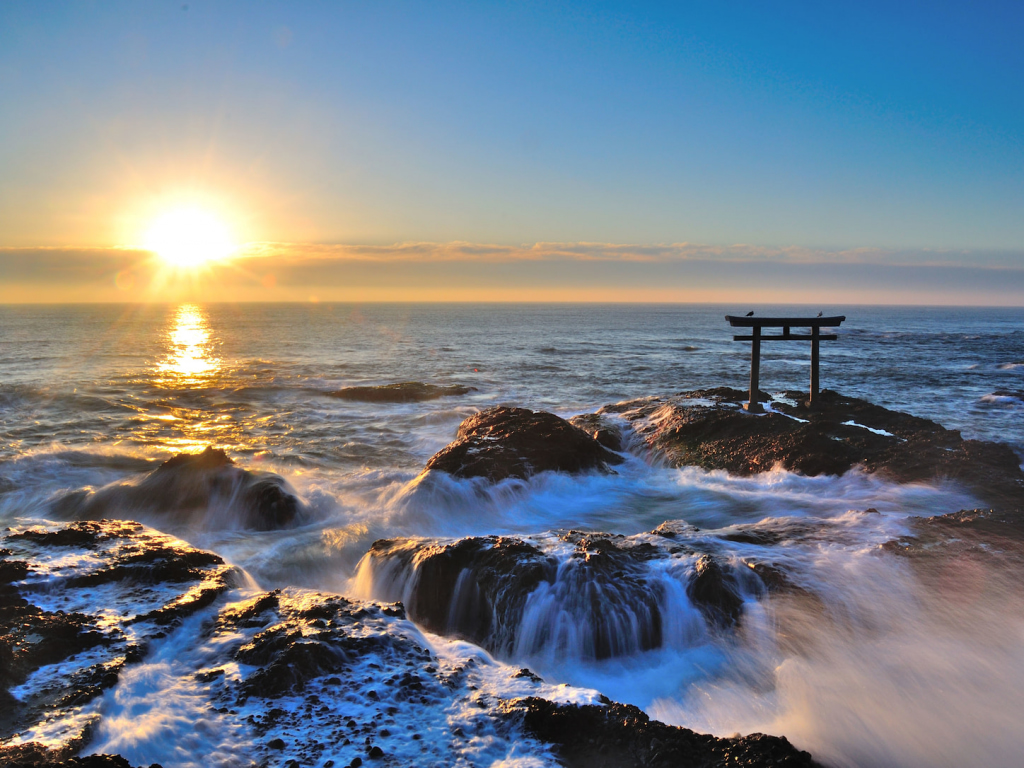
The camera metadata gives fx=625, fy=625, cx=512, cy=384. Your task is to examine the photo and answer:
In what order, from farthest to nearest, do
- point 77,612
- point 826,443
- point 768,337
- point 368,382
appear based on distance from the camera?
point 368,382 < point 768,337 < point 826,443 < point 77,612

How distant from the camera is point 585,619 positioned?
729cm

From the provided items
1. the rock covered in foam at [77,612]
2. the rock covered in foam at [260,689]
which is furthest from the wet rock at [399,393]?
the rock covered in foam at [260,689]

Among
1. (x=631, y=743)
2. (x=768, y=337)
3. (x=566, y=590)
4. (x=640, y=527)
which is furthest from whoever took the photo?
(x=768, y=337)

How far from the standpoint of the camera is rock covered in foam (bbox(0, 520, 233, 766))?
4.77 metres

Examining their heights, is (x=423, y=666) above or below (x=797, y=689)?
above

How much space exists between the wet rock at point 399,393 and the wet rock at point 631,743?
2083 centimetres

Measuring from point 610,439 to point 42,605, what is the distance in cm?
1248

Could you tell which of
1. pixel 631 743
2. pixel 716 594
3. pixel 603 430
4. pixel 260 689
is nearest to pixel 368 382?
pixel 603 430

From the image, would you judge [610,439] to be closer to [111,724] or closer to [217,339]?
[111,724]

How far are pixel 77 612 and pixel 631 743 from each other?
580cm

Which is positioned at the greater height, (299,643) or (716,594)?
(299,643)

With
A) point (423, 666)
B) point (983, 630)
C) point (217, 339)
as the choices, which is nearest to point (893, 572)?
point (983, 630)

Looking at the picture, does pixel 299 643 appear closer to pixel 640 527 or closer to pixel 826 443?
pixel 640 527

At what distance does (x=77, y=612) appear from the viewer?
658 centimetres
